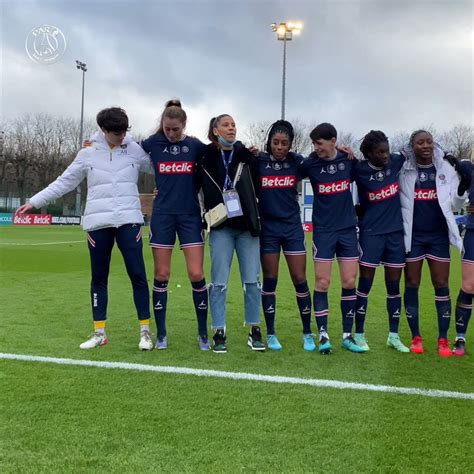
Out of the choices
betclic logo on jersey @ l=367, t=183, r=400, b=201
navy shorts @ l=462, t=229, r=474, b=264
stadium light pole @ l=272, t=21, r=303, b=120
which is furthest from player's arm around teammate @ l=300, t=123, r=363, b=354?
stadium light pole @ l=272, t=21, r=303, b=120

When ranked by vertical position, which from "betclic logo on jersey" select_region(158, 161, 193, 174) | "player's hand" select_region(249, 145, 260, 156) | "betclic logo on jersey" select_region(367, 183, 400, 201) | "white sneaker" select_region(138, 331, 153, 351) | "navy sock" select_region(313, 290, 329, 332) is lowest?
"white sneaker" select_region(138, 331, 153, 351)

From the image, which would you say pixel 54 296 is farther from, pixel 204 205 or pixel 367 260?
pixel 367 260

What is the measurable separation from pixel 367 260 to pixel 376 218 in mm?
407

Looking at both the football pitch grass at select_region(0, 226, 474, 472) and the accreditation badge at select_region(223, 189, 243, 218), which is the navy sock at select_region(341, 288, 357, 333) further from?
the accreditation badge at select_region(223, 189, 243, 218)

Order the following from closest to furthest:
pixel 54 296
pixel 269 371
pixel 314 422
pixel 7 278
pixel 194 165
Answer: pixel 314 422 < pixel 269 371 < pixel 194 165 < pixel 54 296 < pixel 7 278

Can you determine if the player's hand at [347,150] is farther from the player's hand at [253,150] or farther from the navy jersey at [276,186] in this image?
the player's hand at [253,150]

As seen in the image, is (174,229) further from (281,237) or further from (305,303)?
(305,303)

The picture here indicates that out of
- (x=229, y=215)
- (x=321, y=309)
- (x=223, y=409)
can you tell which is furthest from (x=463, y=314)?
(x=223, y=409)

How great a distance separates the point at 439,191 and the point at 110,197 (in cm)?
304

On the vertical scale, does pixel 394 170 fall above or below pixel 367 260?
above

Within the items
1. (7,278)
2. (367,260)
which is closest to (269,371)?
(367,260)

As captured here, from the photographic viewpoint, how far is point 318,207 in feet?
16.4

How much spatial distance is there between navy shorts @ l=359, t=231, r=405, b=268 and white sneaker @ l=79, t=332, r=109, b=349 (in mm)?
2609

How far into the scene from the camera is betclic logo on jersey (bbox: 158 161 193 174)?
4.79 meters
